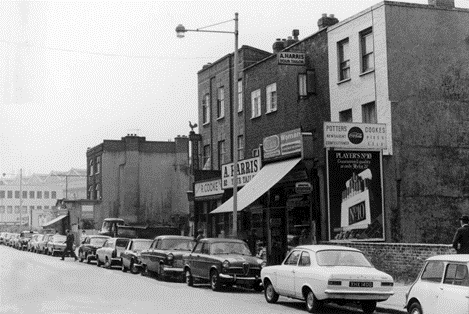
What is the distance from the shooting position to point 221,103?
132ft

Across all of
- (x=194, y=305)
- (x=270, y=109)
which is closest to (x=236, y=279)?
(x=194, y=305)

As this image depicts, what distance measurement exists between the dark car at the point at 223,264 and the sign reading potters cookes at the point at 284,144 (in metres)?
5.98

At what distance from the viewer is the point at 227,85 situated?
1549 inches

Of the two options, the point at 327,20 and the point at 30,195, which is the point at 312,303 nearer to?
the point at 327,20

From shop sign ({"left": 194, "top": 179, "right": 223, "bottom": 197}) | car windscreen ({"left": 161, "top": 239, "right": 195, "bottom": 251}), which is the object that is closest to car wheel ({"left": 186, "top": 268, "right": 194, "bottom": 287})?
car windscreen ({"left": 161, "top": 239, "right": 195, "bottom": 251})

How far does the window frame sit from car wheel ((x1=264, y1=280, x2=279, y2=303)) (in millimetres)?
12420

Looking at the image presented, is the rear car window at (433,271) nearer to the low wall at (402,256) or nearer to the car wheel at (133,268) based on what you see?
the low wall at (402,256)

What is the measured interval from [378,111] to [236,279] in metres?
9.22

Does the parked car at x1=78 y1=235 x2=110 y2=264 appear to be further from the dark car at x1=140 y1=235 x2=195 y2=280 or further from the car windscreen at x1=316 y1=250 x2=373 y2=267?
the car windscreen at x1=316 y1=250 x2=373 y2=267

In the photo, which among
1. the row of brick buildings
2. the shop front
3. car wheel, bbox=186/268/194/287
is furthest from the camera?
the shop front

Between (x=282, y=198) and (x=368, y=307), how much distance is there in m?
14.9

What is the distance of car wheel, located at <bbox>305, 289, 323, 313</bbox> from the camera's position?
1484 cm

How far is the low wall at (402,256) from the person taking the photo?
19016 mm

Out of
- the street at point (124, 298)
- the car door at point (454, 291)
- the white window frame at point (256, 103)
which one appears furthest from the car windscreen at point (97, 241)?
the car door at point (454, 291)
